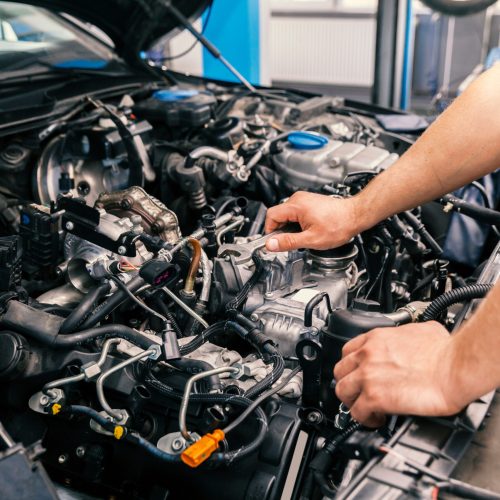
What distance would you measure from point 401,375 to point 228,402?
31 centimetres

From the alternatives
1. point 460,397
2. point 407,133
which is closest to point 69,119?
point 407,133

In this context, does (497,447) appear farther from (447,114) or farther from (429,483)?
(447,114)

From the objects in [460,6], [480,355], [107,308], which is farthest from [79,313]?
[460,6]

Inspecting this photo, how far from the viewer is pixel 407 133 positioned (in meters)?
2.22

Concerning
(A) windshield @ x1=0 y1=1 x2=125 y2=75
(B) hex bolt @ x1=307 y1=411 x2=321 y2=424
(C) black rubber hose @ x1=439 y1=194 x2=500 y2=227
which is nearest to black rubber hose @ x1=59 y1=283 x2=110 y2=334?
(B) hex bolt @ x1=307 y1=411 x2=321 y2=424

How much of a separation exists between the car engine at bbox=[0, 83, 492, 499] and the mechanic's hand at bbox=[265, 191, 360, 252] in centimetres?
4

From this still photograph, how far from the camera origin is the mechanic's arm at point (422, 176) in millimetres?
1383

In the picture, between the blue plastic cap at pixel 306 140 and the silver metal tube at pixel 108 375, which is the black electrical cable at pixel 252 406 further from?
the blue plastic cap at pixel 306 140

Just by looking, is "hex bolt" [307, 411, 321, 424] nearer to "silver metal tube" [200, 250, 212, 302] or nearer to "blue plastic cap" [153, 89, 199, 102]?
"silver metal tube" [200, 250, 212, 302]

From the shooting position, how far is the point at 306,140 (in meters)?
1.85

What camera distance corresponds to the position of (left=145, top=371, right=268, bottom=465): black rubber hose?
3.26 ft

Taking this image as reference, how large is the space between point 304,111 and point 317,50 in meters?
5.68

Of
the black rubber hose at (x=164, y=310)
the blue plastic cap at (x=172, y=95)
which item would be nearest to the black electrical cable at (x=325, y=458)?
the black rubber hose at (x=164, y=310)

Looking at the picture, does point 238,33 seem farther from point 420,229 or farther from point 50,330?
point 50,330
